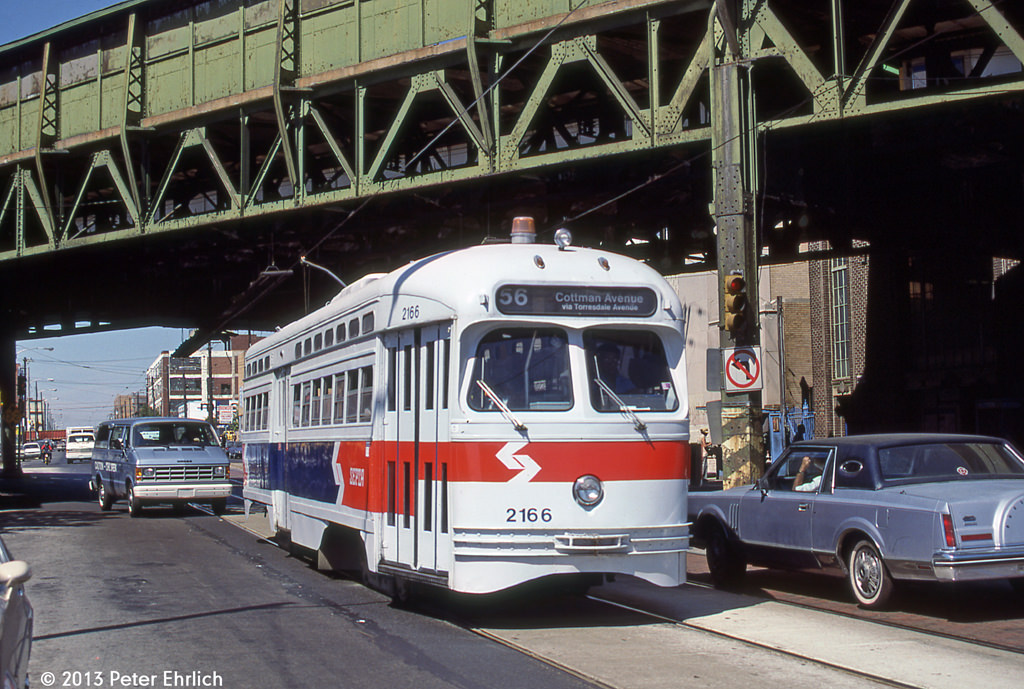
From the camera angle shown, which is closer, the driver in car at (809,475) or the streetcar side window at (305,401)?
the driver in car at (809,475)

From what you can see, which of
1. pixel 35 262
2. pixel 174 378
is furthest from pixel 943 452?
pixel 174 378

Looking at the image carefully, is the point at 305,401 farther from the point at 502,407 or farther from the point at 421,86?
the point at 421,86

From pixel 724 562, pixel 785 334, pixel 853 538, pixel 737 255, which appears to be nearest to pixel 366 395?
pixel 724 562

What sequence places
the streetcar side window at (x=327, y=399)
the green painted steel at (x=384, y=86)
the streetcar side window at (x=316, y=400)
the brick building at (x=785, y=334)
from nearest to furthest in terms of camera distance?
the streetcar side window at (x=327, y=399), the streetcar side window at (x=316, y=400), the green painted steel at (x=384, y=86), the brick building at (x=785, y=334)

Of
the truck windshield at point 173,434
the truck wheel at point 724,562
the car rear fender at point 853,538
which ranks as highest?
the truck windshield at point 173,434

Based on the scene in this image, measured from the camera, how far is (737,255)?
50.4 ft

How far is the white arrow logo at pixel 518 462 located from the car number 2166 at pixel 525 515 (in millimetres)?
224

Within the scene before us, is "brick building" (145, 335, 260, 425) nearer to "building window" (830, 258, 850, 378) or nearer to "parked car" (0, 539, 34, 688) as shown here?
"building window" (830, 258, 850, 378)

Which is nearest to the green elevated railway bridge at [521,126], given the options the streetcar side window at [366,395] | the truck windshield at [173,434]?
the truck windshield at [173,434]

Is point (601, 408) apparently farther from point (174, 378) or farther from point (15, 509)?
point (174, 378)

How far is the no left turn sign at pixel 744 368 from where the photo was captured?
14.6 metres

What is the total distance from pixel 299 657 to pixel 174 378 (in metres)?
168

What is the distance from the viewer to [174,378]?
171 metres

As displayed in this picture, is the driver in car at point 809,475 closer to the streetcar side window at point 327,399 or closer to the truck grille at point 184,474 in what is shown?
the streetcar side window at point 327,399
